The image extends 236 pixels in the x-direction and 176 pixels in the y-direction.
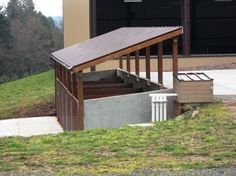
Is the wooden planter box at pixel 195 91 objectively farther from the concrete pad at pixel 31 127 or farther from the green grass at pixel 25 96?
the green grass at pixel 25 96

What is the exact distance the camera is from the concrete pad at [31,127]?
1554cm

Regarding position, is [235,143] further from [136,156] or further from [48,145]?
[48,145]

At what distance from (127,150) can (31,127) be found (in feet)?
30.4

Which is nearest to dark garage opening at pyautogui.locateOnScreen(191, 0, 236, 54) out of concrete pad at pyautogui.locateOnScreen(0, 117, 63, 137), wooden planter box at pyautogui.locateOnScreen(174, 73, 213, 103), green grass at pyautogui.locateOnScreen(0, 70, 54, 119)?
green grass at pyautogui.locateOnScreen(0, 70, 54, 119)

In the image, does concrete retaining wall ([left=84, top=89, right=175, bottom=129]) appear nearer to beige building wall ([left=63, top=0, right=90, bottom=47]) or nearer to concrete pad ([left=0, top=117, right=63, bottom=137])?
concrete pad ([left=0, top=117, right=63, bottom=137])

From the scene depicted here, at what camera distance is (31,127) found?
16.8 metres

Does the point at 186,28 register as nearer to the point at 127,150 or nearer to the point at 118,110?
the point at 118,110

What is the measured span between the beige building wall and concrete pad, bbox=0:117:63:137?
31.1ft

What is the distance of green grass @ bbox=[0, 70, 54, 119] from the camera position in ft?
77.4

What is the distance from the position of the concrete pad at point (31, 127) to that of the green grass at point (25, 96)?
3699mm

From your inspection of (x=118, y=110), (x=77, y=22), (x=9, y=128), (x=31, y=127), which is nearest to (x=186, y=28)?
(x=77, y=22)

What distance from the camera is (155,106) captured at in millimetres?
12953

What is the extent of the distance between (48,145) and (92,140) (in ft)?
2.35

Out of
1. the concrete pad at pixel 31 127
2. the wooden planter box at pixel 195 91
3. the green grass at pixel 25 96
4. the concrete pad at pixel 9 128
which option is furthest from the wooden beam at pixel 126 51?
the green grass at pixel 25 96
